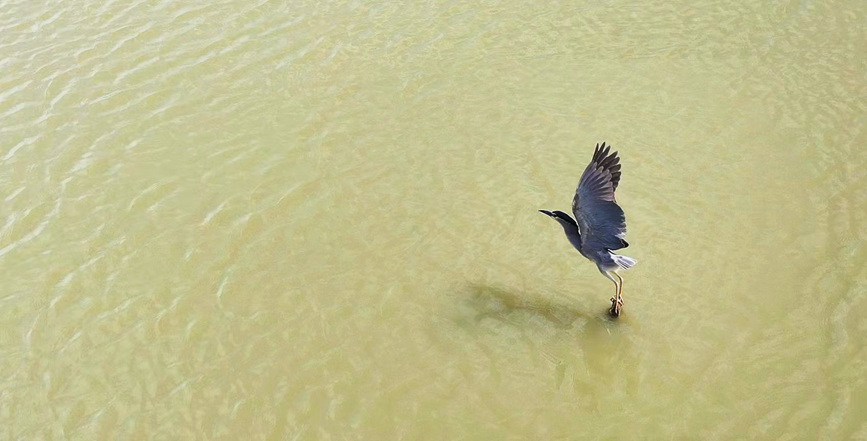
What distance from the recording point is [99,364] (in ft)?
20.2

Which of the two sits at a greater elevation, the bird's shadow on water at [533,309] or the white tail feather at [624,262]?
the white tail feather at [624,262]

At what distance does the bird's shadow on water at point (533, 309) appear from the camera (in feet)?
21.0

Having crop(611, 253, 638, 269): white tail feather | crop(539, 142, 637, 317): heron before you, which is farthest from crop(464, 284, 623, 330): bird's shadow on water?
crop(611, 253, 638, 269): white tail feather

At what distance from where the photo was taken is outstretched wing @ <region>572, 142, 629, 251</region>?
6.11m

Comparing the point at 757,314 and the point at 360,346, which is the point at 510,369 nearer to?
the point at 360,346

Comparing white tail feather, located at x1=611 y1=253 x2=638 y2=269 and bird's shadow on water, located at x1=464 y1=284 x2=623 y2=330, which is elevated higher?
white tail feather, located at x1=611 y1=253 x2=638 y2=269

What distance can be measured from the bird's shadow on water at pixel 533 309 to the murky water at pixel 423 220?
0.03 m

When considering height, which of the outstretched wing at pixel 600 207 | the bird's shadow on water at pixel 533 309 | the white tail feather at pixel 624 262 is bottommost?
the bird's shadow on water at pixel 533 309

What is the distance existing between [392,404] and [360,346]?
596mm

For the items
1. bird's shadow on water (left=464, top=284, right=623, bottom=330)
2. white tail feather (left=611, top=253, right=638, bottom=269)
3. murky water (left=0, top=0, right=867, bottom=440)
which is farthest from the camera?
Answer: bird's shadow on water (left=464, top=284, right=623, bottom=330)

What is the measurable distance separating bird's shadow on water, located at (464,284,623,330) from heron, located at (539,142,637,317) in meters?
0.17

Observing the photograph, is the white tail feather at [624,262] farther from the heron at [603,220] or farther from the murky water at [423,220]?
the murky water at [423,220]

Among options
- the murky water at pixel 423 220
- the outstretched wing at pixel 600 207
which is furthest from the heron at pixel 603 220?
the murky water at pixel 423 220

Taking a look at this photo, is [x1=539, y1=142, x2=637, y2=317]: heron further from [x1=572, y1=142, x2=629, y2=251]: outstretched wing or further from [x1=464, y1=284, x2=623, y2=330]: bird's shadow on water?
[x1=464, y1=284, x2=623, y2=330]: bird's shadow on water
